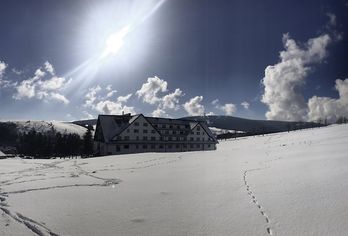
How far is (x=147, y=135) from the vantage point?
64312 mm

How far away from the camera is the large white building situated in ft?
197

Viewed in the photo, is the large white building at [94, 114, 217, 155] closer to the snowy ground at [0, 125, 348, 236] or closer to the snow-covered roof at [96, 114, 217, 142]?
the snow-covered roof at [96, 114, 217, 142]

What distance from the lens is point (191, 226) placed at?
703cm

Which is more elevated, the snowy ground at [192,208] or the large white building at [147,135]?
the large white building at [147,135]

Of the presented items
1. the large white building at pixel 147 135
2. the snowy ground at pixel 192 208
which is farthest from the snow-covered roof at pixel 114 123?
the snowy ground at pixel 192 208

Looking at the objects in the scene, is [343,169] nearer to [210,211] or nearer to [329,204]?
[329,204]

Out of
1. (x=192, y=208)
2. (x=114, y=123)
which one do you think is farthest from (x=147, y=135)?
(x=192, y=208)

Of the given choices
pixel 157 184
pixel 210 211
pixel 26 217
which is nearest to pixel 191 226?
pixel 210 211

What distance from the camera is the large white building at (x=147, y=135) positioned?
60.0 m

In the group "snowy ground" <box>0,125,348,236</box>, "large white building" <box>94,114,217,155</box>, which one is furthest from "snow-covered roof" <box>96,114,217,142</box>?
"snowy ground" <box>0,125,348,236</box>

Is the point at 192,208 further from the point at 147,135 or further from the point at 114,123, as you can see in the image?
the point at 114,123

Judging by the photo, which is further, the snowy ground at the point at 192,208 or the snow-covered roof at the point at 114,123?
the snow-covered roof at the point at 114,123

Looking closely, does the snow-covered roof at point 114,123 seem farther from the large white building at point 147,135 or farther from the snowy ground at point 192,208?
the snowy ground at point 192,208

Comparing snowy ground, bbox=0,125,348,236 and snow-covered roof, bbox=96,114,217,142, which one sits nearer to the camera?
snowy ground, bbox=0,125,348,236
